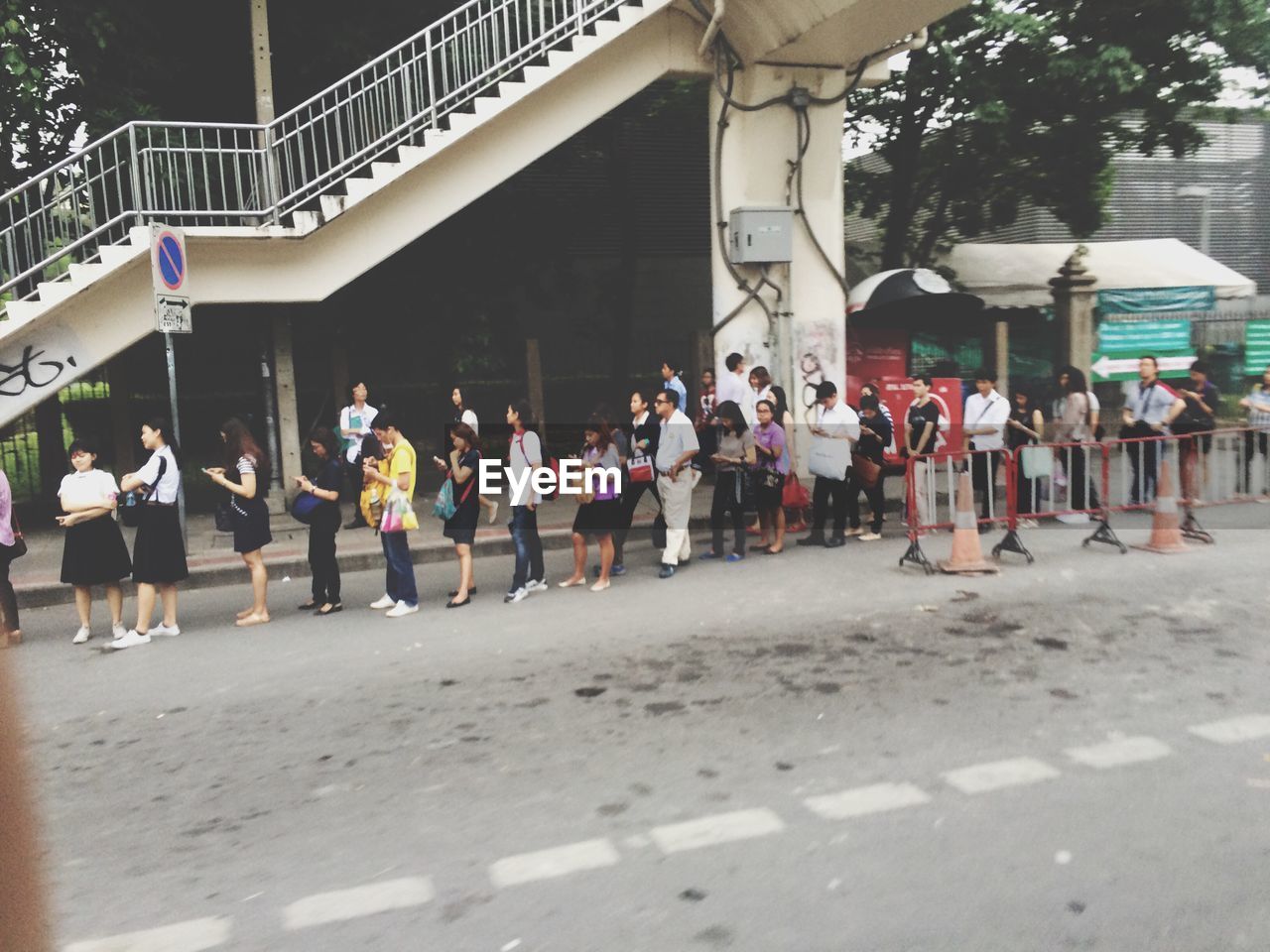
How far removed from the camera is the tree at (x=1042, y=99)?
15.5 metres

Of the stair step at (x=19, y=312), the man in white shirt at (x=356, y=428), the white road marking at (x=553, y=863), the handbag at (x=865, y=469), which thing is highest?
the stair step at (x=19, y=312)

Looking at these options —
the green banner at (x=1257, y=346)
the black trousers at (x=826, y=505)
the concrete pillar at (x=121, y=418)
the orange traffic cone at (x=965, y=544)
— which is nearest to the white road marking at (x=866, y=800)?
the orange traffic cone at (x=965, y=544)

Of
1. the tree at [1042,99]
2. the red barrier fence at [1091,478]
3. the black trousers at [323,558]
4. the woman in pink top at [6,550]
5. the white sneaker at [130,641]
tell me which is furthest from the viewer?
the tree at [1042,99]

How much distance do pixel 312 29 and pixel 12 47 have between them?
157 inches

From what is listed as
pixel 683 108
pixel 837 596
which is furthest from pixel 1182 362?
pixel 837 596

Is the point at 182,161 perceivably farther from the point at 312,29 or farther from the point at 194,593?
the point at 194,593

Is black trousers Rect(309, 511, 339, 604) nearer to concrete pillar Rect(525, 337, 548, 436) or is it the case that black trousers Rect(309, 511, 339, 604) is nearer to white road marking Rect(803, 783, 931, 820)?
white road marking Rect(803, 783, 931, 820)

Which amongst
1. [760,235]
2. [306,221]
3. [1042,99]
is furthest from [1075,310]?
[306,221]

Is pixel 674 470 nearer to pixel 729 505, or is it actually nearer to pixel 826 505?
pixel 729 505

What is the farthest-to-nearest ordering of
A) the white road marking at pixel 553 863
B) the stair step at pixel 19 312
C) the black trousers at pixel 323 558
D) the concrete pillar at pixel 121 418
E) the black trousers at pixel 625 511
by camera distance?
the concrete pillar at pixel 121 418 < the stair step at pixel 19 312 < the black trousers at pixel 625 511 < the black trousers at pixel 323 558 < the white road marking at pixel 553 863

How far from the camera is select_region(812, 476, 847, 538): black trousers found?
1091 cm

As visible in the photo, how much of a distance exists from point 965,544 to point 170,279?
7.58m

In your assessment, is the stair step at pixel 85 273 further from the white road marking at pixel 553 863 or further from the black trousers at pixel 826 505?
the white road marking at pixel 553 863

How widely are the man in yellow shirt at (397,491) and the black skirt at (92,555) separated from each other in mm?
1935
